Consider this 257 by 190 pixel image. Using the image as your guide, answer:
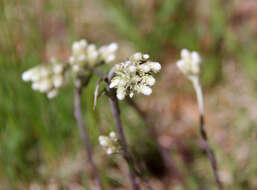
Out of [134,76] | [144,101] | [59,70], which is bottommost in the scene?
[134,76]

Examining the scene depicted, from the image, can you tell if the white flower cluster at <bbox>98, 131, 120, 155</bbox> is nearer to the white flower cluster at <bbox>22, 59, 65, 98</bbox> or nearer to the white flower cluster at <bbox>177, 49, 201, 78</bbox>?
the white flower cluster at <bbox>22, 59, 65, 98</bbox>

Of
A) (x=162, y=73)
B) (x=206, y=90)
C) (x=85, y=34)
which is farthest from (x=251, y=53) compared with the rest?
(x=85, y=34)

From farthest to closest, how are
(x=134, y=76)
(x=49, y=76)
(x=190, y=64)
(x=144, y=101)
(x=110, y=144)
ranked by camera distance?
1. (x=144, y=101)
2. (x=190, y=64)
3. (x=49, y=76)
4. (x=110, y=144)
5. (x=134, y=76)

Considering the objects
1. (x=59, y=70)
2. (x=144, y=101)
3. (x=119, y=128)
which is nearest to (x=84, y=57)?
(x=59, y=70)

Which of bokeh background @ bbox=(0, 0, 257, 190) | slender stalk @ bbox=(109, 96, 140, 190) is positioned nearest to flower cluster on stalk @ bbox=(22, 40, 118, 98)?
slender stalk @ bbox=(109, 96, 140, 190)

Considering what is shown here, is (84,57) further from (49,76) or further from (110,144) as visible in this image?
(110,144)

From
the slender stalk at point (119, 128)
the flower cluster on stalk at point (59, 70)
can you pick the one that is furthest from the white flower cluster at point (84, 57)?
the slender stalk at point (119, 128)

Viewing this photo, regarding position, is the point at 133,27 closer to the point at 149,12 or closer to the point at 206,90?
the point at 149,12

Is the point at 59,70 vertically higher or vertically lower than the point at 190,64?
lower
